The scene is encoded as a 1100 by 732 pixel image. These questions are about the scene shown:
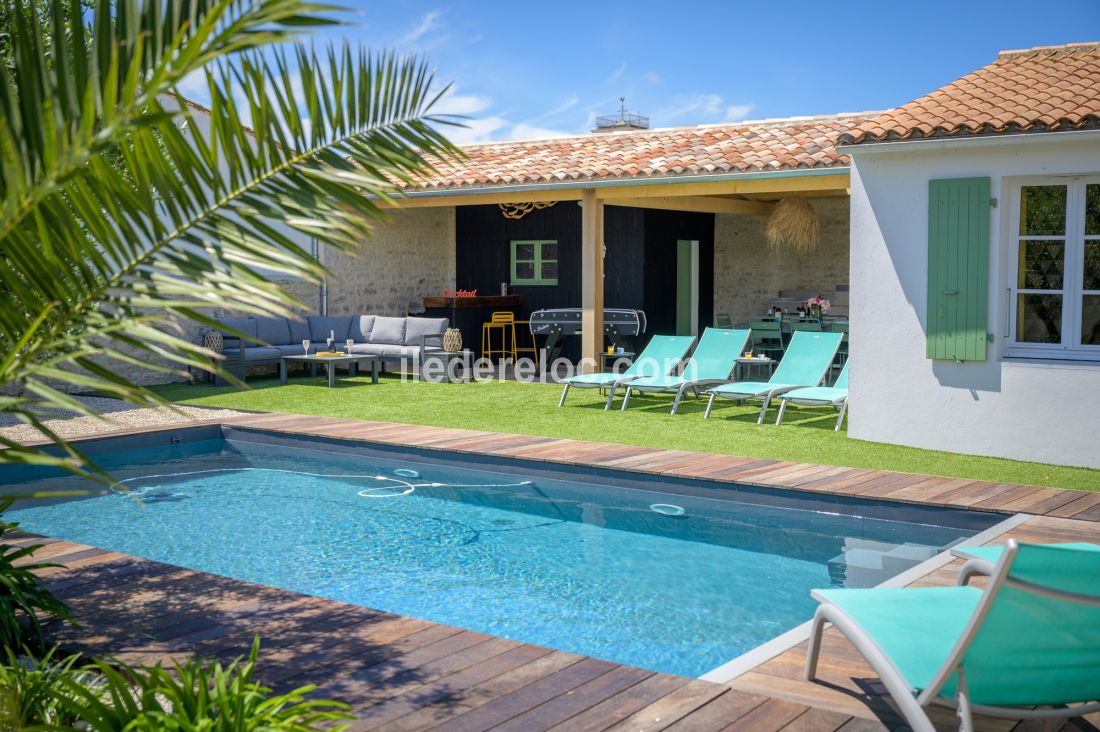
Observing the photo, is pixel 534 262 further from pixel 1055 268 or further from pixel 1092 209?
pixel 1092 209

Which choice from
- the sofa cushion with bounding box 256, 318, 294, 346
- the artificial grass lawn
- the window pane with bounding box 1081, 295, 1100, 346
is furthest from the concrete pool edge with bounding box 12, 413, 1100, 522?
the sofa cushion with bounding box 256, 318, 294, 346

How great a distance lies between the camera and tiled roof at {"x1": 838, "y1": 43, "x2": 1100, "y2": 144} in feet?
27.9

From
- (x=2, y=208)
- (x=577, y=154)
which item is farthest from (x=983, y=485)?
(x=577, y=154)

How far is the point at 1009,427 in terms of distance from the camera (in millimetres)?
8891

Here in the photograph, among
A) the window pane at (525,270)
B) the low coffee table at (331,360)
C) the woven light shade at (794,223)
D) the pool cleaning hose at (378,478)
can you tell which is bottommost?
the pool cleaning hose at (378,478)

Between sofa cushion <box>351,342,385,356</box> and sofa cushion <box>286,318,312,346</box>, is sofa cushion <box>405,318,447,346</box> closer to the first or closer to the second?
sofa cushion <box>351,342,385,356</box>

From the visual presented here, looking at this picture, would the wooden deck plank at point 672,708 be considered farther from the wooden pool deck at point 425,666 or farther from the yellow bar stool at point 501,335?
the yellow bar stool at point 501,335

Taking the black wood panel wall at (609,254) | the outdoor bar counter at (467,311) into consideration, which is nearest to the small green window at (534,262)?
the black wood panel wall at (609,254)

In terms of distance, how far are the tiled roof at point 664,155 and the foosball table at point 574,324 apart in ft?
8.14

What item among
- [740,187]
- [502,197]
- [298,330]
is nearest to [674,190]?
[740,187]

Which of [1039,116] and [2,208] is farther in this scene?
[1039,116]

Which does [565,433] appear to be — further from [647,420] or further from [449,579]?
[449,579]

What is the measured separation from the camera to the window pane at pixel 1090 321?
340 inches

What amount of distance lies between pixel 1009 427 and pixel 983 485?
1.60 m
